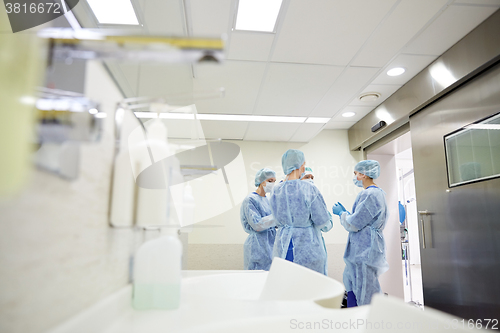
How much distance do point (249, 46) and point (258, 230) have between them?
5.13ft

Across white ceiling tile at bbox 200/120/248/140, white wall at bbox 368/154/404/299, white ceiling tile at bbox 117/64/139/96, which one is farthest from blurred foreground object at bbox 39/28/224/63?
white wall at bbox 368/154/404/299

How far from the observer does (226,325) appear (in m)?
0.58

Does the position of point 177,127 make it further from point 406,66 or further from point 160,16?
point 406,66

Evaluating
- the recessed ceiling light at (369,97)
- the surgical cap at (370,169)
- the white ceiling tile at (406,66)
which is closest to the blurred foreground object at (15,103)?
the white ceiling tile at (406,66)

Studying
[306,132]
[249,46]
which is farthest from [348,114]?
[249,46]

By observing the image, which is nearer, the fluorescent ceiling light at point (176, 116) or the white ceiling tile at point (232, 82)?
the fluorescent ceiling light at point (176, 116)

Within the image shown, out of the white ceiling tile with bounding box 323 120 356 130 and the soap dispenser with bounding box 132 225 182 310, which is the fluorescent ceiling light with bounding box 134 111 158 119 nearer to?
the soap dispenser with bounding box 132 225 182 310

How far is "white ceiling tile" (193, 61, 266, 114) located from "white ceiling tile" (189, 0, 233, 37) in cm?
25

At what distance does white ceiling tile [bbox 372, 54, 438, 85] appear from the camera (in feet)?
7.91

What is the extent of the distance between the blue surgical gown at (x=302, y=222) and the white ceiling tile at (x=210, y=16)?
4.03ft

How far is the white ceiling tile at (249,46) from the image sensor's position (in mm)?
2023

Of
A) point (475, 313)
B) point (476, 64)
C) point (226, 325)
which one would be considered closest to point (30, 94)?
point (226, 325)

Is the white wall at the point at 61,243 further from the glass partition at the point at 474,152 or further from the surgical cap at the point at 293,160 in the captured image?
the glass partition at the point at 474,152

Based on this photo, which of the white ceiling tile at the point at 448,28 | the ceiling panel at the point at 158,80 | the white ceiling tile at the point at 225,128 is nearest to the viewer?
the ceiling panel at the point at 158,80
